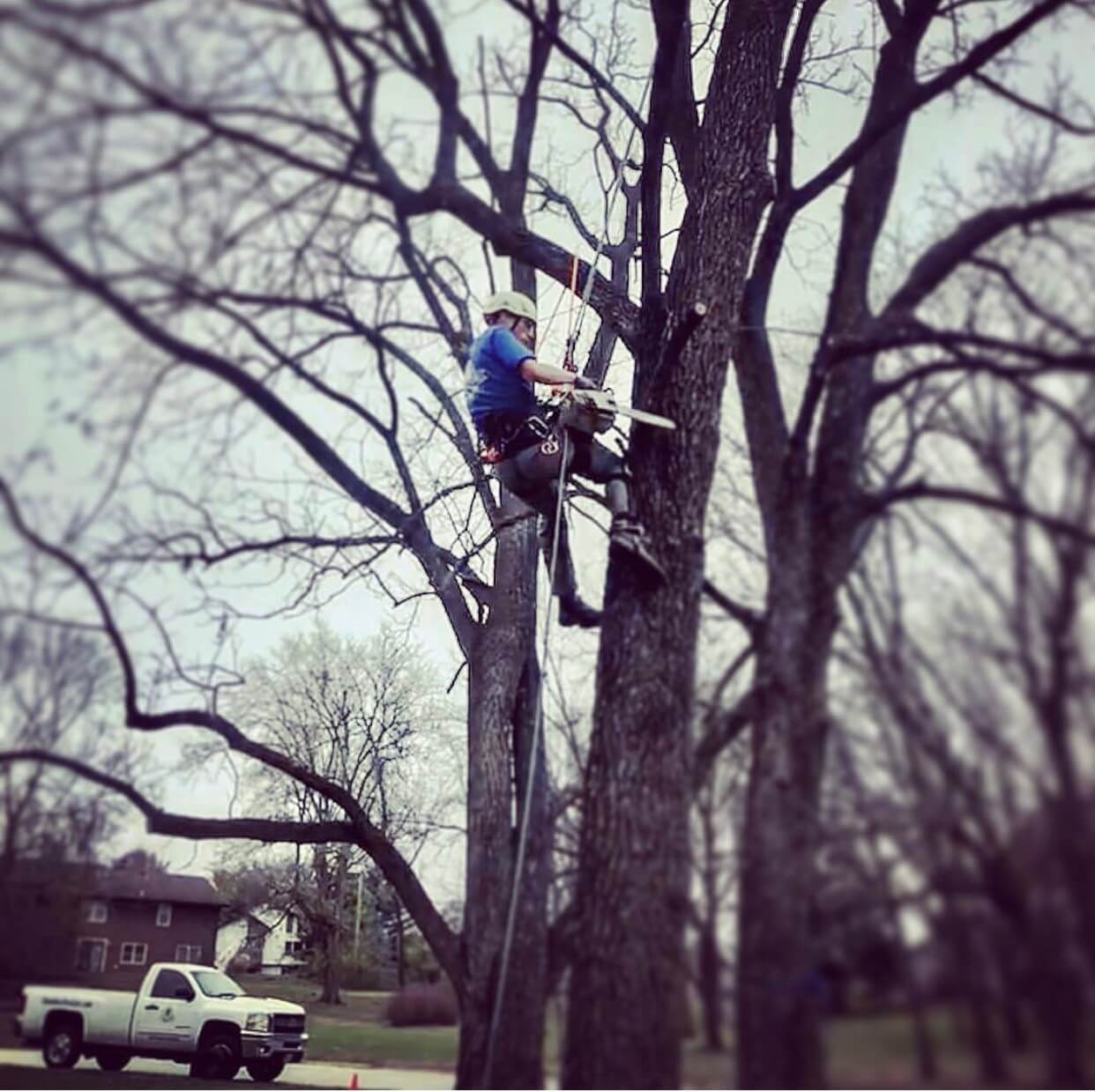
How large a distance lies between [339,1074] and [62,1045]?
1.29 m

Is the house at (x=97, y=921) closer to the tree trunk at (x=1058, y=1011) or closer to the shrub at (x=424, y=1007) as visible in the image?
the shrub at (x=424, y=1007)

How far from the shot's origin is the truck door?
4883mm

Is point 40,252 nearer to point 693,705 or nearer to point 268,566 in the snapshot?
point 268,566

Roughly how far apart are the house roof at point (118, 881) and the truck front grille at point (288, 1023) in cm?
65

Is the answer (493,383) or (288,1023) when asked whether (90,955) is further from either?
(493,383)

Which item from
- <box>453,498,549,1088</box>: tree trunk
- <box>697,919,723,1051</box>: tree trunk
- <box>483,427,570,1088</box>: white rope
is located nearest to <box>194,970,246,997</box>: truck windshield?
<box>453,498,549,1088</box>: tree trunk

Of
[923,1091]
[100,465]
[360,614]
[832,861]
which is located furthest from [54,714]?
[923,1091]

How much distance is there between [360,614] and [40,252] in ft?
7.97

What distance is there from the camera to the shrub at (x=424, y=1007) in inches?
201

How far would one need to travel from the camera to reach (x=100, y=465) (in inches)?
193

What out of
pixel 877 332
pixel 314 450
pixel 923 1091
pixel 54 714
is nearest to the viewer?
pixel 923 1091

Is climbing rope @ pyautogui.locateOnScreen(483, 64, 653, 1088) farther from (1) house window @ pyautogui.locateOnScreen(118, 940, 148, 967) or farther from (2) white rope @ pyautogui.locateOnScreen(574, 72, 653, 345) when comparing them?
(1) house window @ pyautogui.locateOnScreen(118, 940, 148, 967)

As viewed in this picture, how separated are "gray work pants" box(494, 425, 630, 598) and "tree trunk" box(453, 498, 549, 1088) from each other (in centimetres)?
21

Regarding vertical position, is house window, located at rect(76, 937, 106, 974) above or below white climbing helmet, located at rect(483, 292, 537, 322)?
below
